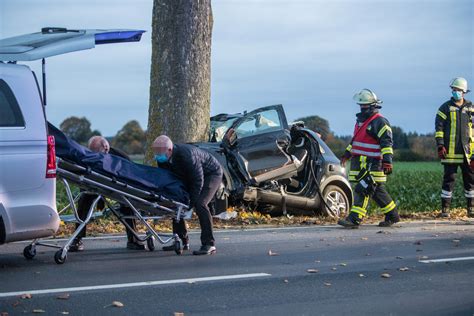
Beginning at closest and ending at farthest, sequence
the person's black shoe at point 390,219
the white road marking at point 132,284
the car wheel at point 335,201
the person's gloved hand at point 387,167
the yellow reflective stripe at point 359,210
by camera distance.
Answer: the white road marking at point 132,284, the person's gloved hand at point 387,167, the yellow reflective stripe at point 359,210, the person's black shoe at point 390,219, the car wheel at point 335,201

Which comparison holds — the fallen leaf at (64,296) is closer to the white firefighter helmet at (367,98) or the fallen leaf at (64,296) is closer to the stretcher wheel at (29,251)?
the stretcher wheel at (29,251)

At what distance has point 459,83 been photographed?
51.8ft

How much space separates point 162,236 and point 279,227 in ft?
10.3

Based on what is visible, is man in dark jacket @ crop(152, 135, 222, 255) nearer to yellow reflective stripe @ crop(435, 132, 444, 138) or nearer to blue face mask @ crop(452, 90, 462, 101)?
yellow reflective stripe @ crop(435, 132, 444, 138)

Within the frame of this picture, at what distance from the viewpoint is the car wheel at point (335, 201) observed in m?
15.8

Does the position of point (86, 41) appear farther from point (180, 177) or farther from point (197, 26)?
point (197, 26)

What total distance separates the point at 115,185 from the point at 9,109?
1.60 m

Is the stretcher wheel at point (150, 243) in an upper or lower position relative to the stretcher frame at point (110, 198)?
lower

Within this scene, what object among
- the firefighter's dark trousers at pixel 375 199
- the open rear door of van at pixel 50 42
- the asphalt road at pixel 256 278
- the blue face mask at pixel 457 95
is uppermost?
the open rear door of van at pixel 50 42

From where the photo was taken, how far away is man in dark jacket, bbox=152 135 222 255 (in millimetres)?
10383

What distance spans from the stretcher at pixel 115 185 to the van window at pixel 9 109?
2.30 ft

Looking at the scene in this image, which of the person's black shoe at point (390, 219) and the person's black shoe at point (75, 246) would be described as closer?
the person's black shoe at point (75, 246)

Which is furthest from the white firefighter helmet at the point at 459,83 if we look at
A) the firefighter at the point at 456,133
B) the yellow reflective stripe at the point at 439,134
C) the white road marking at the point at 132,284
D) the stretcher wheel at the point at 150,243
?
the white road marking at the point at 132,284

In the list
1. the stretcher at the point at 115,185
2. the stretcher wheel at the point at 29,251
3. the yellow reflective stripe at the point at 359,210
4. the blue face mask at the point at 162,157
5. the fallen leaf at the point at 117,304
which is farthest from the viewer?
the yellow reflective stripe at the point at 359,210
